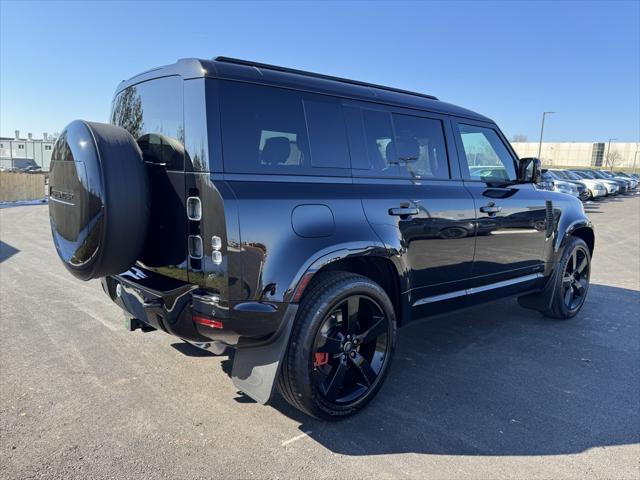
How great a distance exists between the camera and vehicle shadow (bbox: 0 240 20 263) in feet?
26.5

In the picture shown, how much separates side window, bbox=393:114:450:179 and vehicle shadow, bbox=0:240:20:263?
7.16 meters

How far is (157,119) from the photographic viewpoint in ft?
9.75

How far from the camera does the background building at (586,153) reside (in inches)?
3617

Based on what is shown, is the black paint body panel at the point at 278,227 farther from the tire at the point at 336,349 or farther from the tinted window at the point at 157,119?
the tire at the point at 336,349

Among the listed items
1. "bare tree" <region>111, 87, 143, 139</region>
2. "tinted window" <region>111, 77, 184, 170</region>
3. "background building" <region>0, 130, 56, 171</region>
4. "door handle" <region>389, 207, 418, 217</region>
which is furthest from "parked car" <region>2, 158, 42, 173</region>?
"door handle" <region>389, 207, 418, 217</region>

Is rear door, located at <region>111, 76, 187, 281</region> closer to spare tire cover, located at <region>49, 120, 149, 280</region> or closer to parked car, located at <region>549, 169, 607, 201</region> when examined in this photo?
spare tire cover, located at <region>49, 120, 149, 280</region>

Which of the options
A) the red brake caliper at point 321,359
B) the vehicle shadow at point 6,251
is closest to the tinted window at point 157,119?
the red brake caliper at point 321,359

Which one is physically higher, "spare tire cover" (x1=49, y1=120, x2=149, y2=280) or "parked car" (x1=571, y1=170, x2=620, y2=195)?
"spare tire cover" (x1=49, y1=120, x2=149, y2=280)

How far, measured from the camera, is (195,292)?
8.68 feet

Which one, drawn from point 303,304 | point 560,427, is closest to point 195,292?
point 303,304

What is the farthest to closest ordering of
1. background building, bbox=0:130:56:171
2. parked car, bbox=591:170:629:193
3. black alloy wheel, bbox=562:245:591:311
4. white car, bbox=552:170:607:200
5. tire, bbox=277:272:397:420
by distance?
1. background building, bbox=0:130:56:171
2. parked car, bbox=591:170:629:193
3. white car, bbox=552:170:607:200
4. black alloy wheel, bbox=562:245:591:311
5. tire, bbox=277:272:397:420

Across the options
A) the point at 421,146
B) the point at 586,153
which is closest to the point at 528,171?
the point at 421,146

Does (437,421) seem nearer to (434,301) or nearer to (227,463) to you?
(434,301)

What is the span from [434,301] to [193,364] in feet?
6.48
